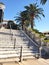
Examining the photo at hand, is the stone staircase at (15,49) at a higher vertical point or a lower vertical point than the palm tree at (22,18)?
lower

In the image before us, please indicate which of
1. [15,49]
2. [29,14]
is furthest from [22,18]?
[15,49]

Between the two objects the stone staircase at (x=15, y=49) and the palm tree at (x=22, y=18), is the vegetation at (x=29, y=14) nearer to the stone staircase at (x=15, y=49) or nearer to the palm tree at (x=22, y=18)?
the palm tree at (x=22, y=18)

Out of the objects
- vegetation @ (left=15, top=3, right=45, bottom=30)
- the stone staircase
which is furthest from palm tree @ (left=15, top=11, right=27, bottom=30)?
the stone staircase

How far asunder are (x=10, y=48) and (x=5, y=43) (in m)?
1.63

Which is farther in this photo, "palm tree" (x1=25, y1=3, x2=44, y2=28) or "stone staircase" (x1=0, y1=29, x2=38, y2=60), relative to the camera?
"palm tree" (x1=25, y1=3, x2=44, y2=28)

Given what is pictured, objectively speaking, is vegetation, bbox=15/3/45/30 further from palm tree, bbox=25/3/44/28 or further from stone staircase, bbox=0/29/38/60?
stone staircase, bbox=0/29/38/60

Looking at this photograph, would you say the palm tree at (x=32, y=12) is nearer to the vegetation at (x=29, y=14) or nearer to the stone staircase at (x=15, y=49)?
the vegetation at (x=29, y=14)

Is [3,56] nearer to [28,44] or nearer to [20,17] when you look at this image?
[28,44]

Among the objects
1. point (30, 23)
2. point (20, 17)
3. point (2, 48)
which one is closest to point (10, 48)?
point (2, 48)

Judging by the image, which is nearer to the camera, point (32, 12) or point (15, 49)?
point (15, 49)

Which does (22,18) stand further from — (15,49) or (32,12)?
(15,49)

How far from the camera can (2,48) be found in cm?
1836

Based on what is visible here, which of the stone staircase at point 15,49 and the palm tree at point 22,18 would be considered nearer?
the stone staircase at point 15,49

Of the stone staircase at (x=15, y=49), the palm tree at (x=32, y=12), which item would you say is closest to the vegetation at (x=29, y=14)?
the palm tree at (x=32, y=12)
